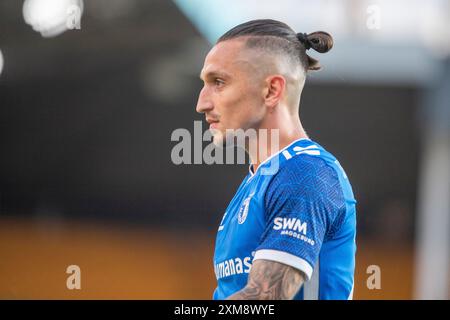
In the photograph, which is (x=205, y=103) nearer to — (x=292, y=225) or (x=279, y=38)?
(x=279, y=38)

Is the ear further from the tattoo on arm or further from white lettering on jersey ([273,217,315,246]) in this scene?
the tattoo on arm

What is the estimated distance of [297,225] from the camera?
2.29 meters

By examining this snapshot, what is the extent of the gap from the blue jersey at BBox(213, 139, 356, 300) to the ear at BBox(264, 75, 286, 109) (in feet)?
0.71

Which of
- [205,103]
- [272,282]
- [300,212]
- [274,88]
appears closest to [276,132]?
[274,88]

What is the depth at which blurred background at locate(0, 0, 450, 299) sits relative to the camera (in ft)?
26.3

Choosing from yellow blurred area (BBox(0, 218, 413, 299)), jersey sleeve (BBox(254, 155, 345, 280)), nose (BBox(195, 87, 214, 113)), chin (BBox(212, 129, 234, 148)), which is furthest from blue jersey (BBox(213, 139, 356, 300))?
yellow blurred area (BBox(0, 218, 413, 299))

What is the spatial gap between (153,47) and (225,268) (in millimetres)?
6058

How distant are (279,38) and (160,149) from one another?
564cm

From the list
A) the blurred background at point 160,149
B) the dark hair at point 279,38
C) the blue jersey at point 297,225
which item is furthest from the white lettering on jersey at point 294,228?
the blurred background at point 160,149

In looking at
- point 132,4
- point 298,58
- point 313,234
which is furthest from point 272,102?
point 132,4

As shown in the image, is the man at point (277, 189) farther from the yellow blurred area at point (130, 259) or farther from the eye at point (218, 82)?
the yellow blurred area at point (130, 259)

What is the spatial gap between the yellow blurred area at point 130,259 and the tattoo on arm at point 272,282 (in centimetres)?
558

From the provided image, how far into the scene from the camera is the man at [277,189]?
7.50 ft
